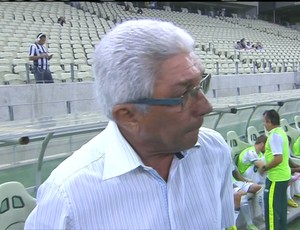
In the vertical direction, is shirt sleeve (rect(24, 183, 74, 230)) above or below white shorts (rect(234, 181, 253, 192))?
above

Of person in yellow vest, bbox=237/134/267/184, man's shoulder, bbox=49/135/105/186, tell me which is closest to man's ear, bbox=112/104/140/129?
man's shoulder, bbox=49/135/105/186

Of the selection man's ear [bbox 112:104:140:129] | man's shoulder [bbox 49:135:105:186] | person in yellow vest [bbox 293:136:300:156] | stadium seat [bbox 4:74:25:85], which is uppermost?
man's ear [bbox 112:104:140:129]

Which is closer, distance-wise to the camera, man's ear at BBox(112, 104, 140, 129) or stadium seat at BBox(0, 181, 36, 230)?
man's ear at BBox(112, 104, 140, 129)

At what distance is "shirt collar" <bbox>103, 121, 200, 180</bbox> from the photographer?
46.8 inches

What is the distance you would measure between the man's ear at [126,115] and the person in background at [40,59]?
283 inches

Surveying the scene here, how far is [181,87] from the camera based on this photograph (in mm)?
1120

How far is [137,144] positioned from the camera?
48.6 inches

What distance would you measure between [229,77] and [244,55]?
574cm

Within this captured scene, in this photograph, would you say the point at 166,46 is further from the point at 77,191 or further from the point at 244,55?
the point at 244,55

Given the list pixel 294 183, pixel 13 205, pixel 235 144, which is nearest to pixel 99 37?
pixel 235 144

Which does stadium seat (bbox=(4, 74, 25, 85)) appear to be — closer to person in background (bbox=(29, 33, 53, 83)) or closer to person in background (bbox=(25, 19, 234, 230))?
person in background (bbox=(29, 33, 53, 83))

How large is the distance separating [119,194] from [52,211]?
20 cm

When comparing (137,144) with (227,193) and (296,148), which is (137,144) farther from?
(296,148)

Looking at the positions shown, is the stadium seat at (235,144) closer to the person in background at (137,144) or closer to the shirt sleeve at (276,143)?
the shirt sleeve at (276,143)
